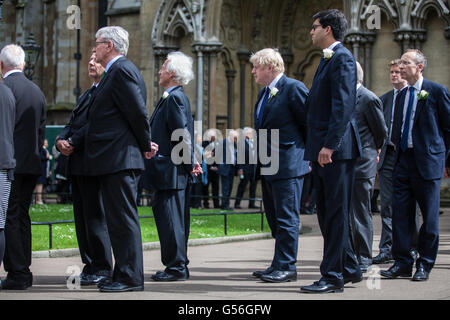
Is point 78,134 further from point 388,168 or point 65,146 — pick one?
point 388,168

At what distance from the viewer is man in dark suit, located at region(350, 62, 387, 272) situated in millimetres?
8383

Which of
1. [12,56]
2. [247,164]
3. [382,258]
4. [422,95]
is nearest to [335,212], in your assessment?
[422,95]

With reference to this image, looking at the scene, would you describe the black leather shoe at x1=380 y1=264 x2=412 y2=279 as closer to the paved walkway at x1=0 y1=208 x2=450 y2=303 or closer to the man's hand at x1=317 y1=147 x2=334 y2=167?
the paved walkway at x1=0 y1=208 x2=450 y2=303

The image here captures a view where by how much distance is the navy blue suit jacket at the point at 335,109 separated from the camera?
6.59 metres

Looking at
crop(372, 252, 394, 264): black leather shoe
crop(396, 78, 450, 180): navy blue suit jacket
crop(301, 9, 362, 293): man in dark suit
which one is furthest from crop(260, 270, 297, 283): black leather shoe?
crop(372, 252, 394, 264): black leather shoe

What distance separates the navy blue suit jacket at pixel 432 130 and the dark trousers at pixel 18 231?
3.49 m

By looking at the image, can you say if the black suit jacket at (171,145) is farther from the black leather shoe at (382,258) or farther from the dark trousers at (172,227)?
the black leather shoe at (382,258)

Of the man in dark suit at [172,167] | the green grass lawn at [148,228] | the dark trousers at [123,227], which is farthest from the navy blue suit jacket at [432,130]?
the green grass lawn at [148,228]

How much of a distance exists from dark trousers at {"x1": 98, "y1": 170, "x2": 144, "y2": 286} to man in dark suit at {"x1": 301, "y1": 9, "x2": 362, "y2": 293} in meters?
1.36

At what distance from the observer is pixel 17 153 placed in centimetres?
716

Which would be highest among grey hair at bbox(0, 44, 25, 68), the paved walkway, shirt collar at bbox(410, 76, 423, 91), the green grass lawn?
grey hair at bbox(0, 44, 25, 68)

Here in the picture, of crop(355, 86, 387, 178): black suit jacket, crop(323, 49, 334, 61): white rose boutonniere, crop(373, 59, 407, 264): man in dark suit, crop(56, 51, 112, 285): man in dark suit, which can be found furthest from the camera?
crop(373, 59, 407, 264): man in dark suit

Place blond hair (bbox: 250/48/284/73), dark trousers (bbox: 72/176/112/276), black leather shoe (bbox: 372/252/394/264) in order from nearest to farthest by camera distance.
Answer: dark trousers (bbox: 72/176/112/276) → blond hair (bbox: 250/48/284/73) → black leather shoe (bbox: 372/252/394/264)
